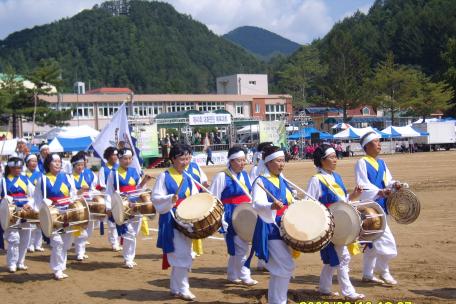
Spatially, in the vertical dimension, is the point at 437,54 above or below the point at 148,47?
below

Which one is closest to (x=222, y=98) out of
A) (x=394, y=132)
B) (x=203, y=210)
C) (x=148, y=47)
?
(x=394, y=132)

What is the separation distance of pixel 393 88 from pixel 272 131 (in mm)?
29639

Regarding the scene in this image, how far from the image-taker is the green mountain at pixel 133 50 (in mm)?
148625

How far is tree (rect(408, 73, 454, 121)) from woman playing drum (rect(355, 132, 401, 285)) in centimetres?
5754

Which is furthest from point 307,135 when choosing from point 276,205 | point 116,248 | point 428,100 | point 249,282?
point 276,205

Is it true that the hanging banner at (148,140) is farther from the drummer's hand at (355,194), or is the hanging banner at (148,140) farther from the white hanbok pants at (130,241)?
the drummer's hand at (355,194)

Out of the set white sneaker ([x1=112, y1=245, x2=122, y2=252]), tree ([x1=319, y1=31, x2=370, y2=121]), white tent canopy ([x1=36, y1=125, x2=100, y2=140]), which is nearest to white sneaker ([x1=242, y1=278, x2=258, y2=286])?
white sneaker ([x1=112, y1=245, x2=122, y2=252])

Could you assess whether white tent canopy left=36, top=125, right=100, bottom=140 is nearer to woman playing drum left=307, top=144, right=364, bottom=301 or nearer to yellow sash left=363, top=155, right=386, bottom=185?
yellow sash left=363, top=155, right=386, bottom=185

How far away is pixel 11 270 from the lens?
33.1 feet

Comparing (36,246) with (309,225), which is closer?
(309,225)

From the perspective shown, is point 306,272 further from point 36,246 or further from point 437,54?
point 437,54

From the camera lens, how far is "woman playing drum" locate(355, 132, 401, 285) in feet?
25.6

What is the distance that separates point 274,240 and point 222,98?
7491 centimetres

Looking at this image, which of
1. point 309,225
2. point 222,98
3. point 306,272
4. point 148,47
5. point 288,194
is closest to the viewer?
point 309,225
